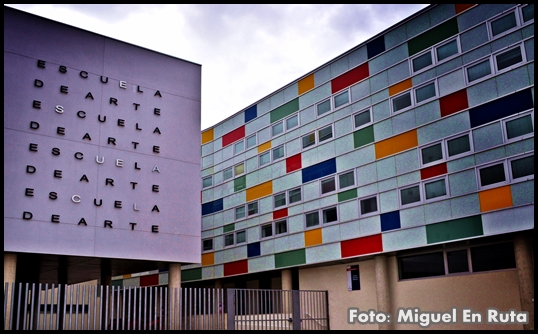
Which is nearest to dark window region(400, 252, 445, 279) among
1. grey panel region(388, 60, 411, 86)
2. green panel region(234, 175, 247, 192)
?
grey panel region(388, 60, 411, 86)

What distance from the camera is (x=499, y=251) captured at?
23.0 m

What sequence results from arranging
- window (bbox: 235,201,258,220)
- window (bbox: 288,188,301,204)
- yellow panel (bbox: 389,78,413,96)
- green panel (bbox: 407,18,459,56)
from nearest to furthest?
green panel (bbox: 407,18,459,56)
yellow panel (bbox: 389,78,413,96)
window (bbox: 288,188,301,204)
window (bbox: 235,201,258,220)

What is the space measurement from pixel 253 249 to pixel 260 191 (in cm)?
355

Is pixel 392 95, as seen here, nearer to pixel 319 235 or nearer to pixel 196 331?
pixel 319 235

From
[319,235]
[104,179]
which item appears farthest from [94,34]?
[319,235]

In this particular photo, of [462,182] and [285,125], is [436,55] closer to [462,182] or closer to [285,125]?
[462,182]

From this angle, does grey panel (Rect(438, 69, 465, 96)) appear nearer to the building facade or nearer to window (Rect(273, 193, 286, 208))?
the building facade

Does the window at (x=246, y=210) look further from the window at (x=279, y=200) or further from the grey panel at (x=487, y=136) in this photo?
the grey panel at (x=487, y=136)

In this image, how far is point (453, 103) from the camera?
24.3 m

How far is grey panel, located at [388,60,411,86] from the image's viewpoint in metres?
26.6

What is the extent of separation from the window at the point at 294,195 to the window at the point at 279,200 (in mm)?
563

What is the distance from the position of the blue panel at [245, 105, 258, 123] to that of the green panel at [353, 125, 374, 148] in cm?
929

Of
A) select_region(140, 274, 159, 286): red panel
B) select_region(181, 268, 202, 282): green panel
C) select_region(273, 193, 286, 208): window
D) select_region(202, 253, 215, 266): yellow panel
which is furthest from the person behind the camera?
select_region(140, 274, 159, 286): red panel

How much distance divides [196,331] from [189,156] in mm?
8156
